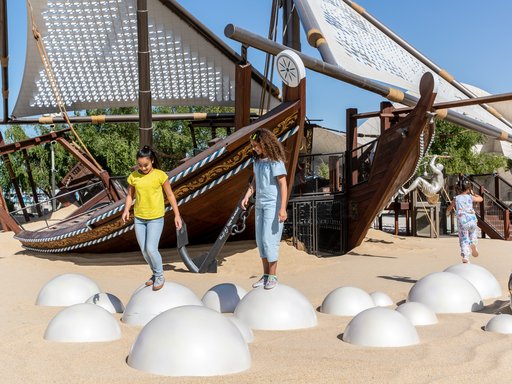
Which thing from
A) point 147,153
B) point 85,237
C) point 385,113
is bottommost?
point 85,237

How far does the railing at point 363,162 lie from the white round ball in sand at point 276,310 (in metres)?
5.91

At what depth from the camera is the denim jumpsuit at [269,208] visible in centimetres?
454

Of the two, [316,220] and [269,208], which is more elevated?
[269,208]

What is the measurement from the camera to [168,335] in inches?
117

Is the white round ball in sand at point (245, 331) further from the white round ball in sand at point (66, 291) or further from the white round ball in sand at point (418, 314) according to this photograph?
the white round ball in sand at point (66, 291)

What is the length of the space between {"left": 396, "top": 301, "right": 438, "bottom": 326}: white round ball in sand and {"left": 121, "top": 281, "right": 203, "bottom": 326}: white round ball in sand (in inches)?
57.9

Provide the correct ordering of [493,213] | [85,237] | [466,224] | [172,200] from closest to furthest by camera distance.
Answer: [172,200] < [466,224] < [85,237] < [493,213]

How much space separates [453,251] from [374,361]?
7954 mm

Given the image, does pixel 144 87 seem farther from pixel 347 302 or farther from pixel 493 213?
pixel 493 213

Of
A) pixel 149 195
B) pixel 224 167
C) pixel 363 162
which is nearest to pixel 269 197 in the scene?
pixel 149 195

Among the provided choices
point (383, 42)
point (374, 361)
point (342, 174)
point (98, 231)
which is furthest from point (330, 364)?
point (383, 42)

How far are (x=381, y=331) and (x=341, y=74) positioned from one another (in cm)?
500

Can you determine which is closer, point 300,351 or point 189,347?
point 189,347

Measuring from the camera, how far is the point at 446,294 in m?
4.93
